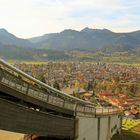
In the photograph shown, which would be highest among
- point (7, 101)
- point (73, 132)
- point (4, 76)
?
point (4, 76)

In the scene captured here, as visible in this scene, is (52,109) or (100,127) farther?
(100,127)

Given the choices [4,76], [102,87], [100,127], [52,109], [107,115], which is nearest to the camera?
[4,76]

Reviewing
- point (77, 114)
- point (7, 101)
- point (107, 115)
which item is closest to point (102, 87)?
point (107, 115)

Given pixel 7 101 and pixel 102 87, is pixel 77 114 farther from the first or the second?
pixel 102 87

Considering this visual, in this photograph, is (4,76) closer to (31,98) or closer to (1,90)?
(1,90)

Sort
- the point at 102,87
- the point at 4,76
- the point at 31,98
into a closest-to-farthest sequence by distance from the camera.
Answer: the point at 4,76, the point at 31,98, the point at 102,87

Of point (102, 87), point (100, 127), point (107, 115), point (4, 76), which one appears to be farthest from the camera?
point (102, 87)

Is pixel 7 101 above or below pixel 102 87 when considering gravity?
below

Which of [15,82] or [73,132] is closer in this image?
[15,82]

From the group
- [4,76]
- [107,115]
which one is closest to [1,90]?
[4,76]
